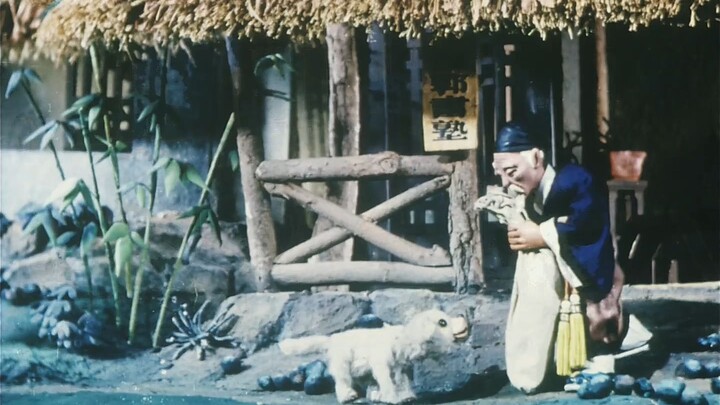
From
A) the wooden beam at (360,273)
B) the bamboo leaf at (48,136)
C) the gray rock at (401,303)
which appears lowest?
the gray rock at (401,303)

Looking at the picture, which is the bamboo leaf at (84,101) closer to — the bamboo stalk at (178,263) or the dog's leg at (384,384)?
the bamboo stalk at (178,263)

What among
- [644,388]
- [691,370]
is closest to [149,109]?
[644,388]

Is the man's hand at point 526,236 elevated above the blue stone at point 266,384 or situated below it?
above

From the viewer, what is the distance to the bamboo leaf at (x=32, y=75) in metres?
3.33

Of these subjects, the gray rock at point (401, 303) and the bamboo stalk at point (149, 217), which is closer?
the gray rock at point (401, 303)

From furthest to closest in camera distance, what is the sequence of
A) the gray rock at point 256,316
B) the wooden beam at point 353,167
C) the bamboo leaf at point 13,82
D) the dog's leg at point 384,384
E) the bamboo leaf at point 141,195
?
the bamboo leaf at point 13,82 < the bamboo leaf at point 141,195 < the gray rock at point 256,316 < the wooden beam at point 353,167 < the dog's leg at point 384,384

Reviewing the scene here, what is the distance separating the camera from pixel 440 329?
2.96 m

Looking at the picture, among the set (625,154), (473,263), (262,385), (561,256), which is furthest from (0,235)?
(625,154)

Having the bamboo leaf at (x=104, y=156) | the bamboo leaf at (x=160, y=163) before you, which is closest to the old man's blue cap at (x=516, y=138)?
the bamboo leaf at (x=160, y=163)

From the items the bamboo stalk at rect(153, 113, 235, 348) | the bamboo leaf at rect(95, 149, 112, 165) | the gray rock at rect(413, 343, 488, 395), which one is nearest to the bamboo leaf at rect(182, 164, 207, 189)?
the bamboo stalk at rect(153, 113, 235, 348)

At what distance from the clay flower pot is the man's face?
0.28 meters

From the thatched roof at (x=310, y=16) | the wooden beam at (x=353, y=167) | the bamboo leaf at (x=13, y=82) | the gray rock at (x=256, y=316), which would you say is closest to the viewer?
the thatched roof at (x=310, y=16)

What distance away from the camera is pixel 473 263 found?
3031mm

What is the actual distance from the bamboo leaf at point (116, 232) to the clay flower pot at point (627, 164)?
1.97 meters
